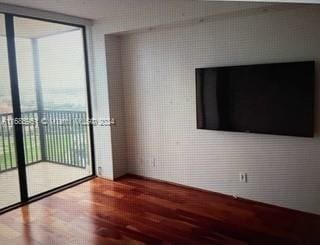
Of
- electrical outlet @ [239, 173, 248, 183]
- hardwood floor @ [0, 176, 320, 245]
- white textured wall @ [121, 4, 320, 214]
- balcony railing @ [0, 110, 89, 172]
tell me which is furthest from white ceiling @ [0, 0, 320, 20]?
hardwood floor @ [0, 176, 320, 245]

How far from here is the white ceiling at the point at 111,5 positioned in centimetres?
298

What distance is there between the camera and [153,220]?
112 inches

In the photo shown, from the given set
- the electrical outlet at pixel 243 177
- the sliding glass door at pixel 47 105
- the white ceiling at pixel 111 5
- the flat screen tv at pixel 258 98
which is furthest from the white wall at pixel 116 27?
the electrical outlet at pixel 243 177

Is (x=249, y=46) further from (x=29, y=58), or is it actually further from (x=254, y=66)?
(x=29, y=58)

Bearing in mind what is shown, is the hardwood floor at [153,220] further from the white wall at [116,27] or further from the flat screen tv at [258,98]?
the flat screen tv at [258,98]

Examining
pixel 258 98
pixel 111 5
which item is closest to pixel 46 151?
pixel 111 5

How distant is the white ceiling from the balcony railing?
1210 mm

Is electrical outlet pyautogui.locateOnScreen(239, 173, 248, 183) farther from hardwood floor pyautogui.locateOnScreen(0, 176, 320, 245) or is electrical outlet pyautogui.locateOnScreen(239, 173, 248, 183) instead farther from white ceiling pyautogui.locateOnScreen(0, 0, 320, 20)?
white ceiling pyautogui.locateOnScreen(0, 0, 320, 20)

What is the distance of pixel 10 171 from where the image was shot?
3.38 m

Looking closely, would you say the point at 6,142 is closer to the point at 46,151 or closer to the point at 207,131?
the point at 46,151

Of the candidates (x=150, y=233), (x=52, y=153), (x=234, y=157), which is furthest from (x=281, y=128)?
(x=52, y=153)

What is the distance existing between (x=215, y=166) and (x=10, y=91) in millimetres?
2429

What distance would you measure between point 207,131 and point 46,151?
2056 millimetres

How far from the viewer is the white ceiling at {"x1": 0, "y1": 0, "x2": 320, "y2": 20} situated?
2982 mm
